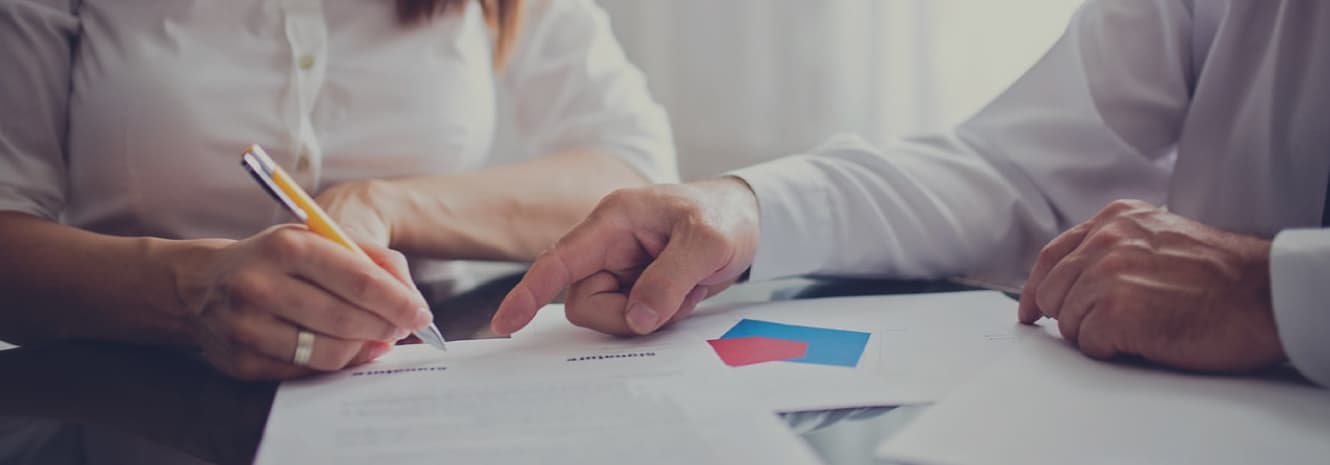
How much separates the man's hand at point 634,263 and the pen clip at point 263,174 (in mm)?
145

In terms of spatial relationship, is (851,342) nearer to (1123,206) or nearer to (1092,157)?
(1123,206)

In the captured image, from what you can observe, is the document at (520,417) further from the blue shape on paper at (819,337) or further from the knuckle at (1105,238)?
the knuckle at (1105,238)

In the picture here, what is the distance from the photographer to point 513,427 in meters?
0.46

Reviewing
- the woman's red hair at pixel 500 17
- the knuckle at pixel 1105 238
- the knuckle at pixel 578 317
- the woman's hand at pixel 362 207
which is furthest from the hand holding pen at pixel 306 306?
the woman's red hair at pixel 500 17

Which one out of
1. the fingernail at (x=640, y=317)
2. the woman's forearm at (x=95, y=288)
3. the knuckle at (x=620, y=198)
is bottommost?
the woman's forearm at (x=95, y=288)

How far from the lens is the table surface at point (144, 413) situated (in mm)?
453

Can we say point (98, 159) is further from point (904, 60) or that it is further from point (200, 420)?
point (904, 60)

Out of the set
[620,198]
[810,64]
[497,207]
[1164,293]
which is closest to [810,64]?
[810,64]

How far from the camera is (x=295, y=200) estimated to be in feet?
1.86

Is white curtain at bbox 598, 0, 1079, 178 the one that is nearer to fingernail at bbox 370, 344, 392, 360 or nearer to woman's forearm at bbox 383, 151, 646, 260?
woman's forearm at bbox 383, 151, 646, 260

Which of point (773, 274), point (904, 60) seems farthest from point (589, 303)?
point (904, 60)

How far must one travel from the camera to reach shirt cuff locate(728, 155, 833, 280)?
0.78 meters

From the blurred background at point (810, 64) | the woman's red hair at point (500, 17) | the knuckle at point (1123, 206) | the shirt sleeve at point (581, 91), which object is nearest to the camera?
the knuckle at point (1123, 206)

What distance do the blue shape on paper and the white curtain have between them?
48.9 inches
